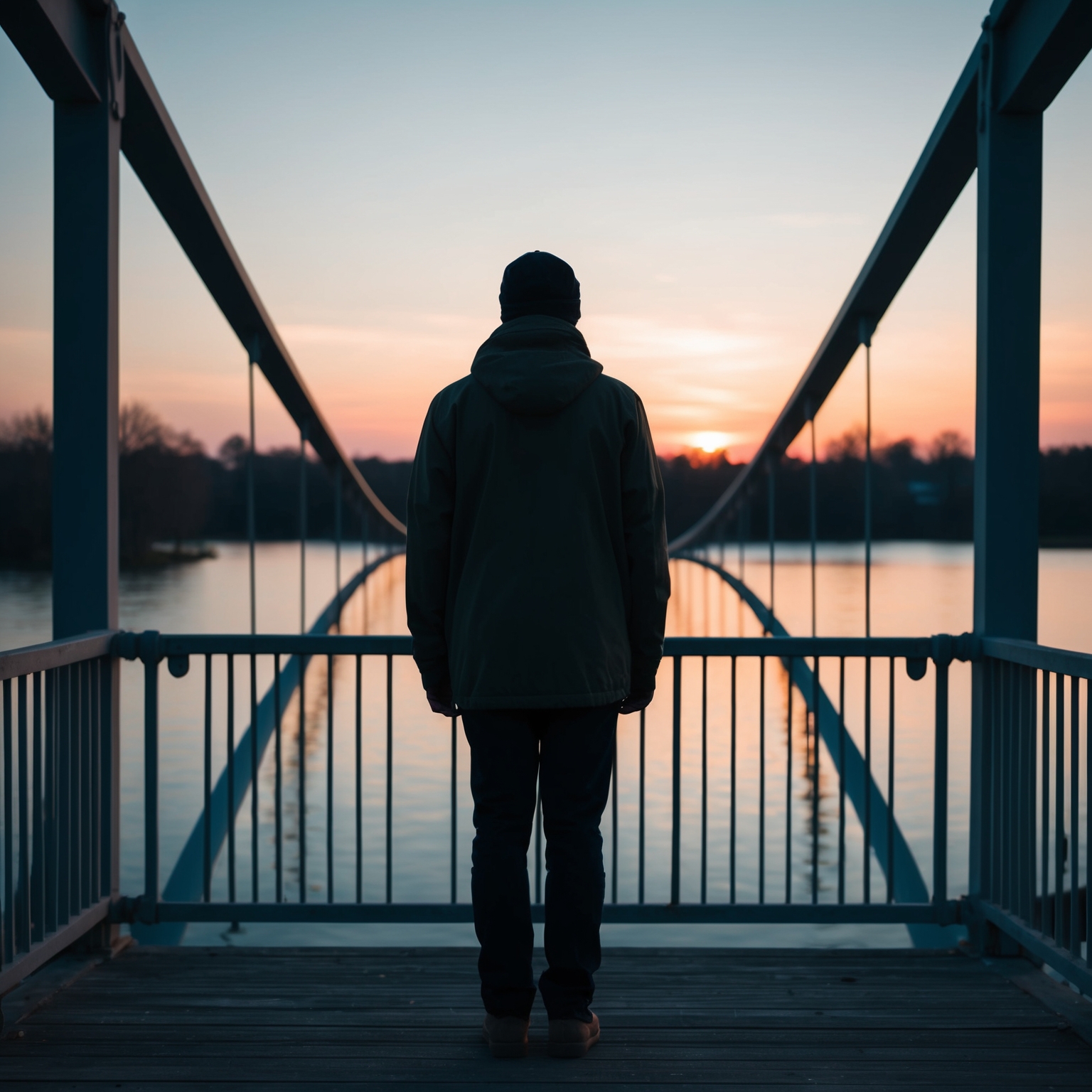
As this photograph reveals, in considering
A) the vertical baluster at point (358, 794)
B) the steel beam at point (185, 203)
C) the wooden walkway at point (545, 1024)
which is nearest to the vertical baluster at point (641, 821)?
the wooden walkway at point (545, 1024)

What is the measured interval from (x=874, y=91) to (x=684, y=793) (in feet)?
42.8

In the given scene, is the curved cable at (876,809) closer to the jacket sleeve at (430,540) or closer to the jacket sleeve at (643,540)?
the jacket sleeve at (643,540)

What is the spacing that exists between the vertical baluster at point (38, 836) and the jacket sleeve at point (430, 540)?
92 centimetres

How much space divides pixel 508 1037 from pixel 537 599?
0.83 meters

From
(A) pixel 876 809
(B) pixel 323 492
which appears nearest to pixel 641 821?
(A) pixel 876 809

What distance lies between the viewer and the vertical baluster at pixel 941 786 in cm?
278

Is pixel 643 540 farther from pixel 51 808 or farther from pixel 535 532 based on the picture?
pixel 51 808

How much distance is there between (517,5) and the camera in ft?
22.9

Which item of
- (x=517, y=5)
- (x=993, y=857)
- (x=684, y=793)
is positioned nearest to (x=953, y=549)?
(x=517, y=5)

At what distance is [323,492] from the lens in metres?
26.8

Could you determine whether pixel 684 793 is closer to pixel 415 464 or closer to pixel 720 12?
pixel 720 12

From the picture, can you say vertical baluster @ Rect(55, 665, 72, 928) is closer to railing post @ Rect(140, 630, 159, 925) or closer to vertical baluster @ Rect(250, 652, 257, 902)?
railing post @ Rect(140, 630, 159, 925)

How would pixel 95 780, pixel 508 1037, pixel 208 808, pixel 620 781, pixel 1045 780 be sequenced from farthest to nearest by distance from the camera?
1. pixel 620 781
2. pixel 208 808
3. pixel 95 780
4. pixel 1045 780
5. pixel 508 1037

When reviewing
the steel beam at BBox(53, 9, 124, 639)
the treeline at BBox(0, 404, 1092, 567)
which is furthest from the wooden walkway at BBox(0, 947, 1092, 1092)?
the treeline at BBox(0, 404, 1092, 567)
